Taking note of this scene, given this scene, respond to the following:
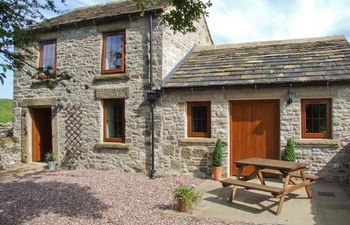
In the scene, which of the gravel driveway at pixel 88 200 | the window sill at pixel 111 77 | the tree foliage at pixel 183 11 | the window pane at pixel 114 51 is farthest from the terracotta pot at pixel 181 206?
the window pane at pixel 114 51

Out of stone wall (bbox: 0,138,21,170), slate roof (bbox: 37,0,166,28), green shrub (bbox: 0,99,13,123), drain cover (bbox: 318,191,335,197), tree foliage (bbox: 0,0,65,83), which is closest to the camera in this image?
tree foliage (bbox: 0,0,65,83)

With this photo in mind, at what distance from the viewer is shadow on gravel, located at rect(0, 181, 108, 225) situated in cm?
656

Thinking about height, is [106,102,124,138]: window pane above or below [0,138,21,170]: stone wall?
above

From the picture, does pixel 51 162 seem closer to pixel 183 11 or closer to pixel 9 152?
pixel 9 152

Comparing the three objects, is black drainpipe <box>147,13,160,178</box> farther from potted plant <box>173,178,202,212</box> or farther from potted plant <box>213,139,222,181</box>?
potted plant <box>173,178,202,212</box>

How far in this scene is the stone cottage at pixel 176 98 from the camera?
9.38 metres

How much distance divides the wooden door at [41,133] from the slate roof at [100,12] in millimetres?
3874

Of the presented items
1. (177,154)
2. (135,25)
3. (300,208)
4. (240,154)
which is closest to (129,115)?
(177,154)

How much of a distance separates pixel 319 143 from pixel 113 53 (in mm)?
7409

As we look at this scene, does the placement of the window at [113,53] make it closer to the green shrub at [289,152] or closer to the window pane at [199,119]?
the window pane at [199,119]

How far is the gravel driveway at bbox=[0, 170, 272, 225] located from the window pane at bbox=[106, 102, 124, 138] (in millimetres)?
1670

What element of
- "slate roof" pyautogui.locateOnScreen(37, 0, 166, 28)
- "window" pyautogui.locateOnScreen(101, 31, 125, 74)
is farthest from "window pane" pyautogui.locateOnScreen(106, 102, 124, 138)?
"slate roof" pyautogui.locateOnScreen(37, 0, 166, 28)

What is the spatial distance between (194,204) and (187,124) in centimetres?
392

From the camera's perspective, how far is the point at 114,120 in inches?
468
